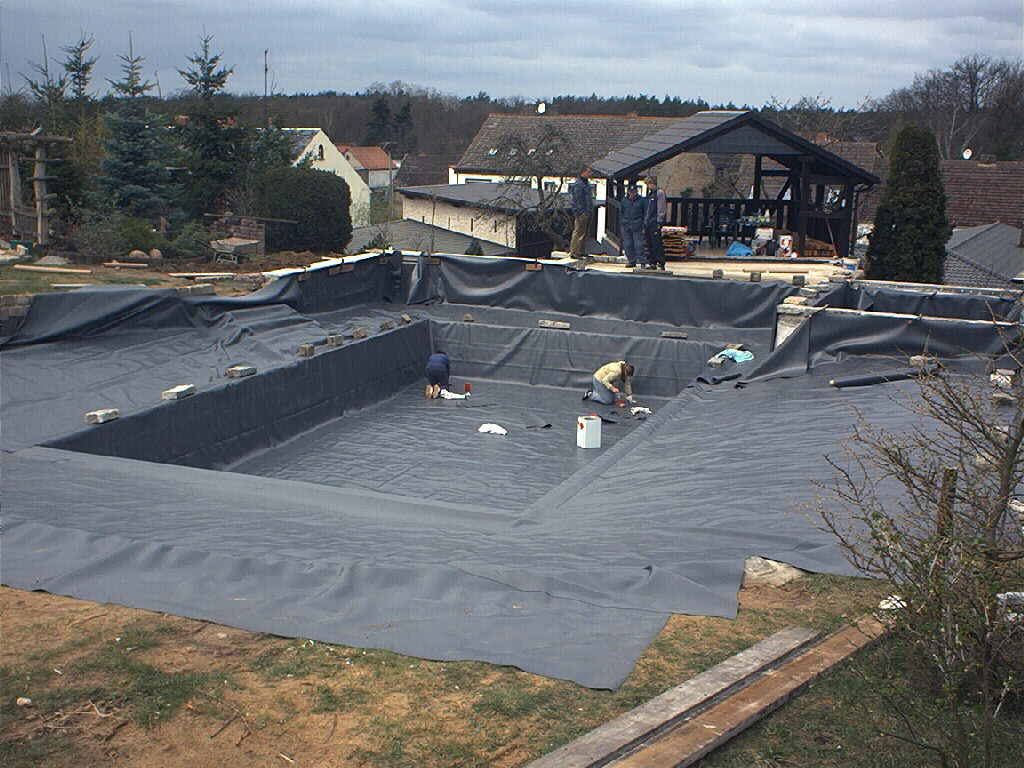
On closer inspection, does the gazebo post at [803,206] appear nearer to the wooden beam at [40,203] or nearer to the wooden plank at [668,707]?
the wooden beam at [40,203]

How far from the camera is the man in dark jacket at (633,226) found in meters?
16.6

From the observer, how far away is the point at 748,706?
14.5 ft

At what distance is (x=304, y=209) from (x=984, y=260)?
15961 millimetres

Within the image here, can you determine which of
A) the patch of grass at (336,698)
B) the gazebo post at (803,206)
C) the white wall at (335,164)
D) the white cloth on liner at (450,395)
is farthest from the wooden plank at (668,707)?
the white wall at (335,164)

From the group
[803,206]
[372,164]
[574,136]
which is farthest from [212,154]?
[372,164]

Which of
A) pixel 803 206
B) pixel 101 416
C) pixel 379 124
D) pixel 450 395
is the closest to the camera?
pixel 101 416

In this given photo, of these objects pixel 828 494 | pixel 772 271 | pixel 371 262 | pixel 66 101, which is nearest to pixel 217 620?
pixel 828 494

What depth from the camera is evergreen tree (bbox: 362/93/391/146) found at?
236ft

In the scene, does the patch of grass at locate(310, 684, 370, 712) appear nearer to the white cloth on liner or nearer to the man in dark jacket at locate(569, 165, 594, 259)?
the white cloth on liner

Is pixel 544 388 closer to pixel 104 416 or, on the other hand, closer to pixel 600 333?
pixel 600 333

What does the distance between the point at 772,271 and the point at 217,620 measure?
1421 centimetres

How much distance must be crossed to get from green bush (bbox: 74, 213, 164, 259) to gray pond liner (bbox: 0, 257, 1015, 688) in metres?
3.78

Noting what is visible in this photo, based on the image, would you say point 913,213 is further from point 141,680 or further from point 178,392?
point 141,680

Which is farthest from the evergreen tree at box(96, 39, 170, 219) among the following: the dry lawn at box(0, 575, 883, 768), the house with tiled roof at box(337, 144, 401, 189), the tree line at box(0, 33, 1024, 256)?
the house with tiled roof at box(337, 144, 401, 189)
